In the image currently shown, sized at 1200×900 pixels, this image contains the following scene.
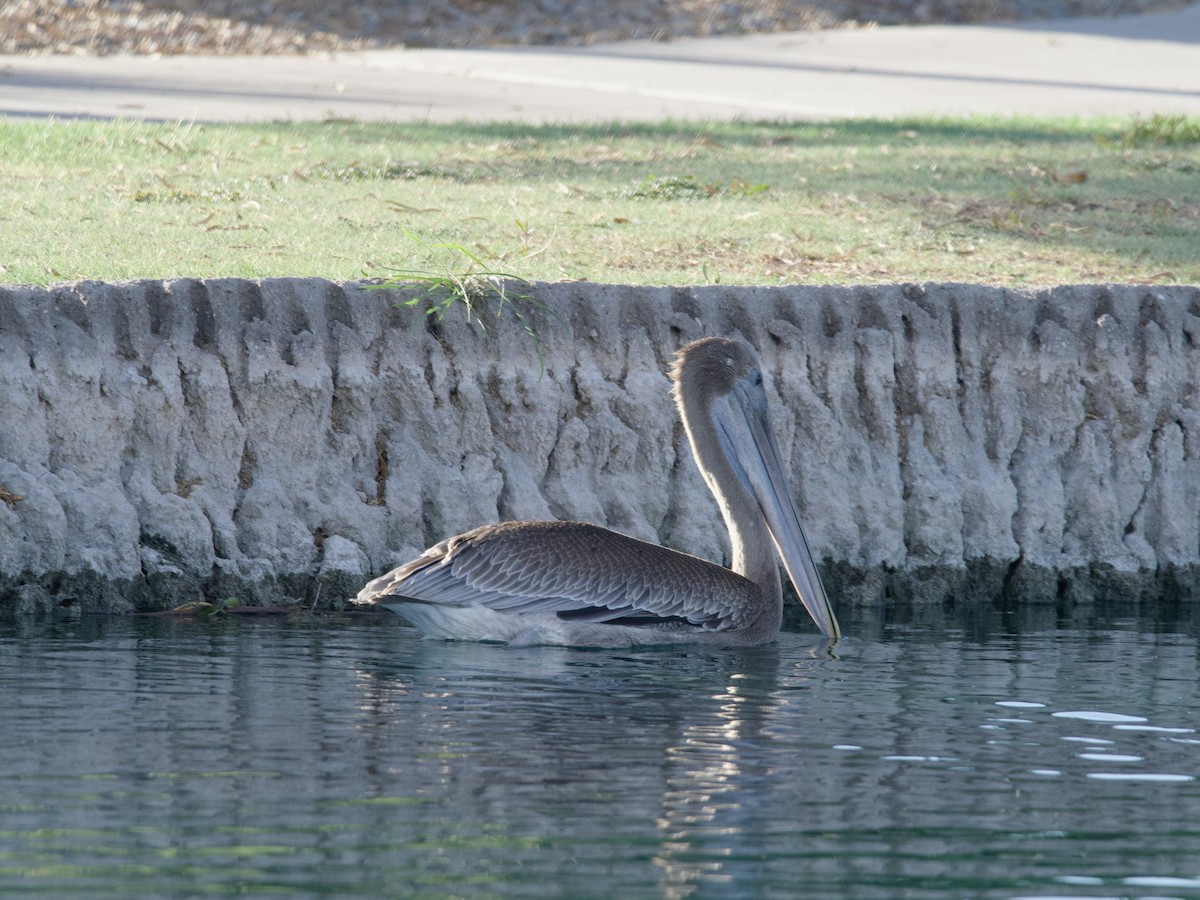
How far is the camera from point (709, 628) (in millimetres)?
8062

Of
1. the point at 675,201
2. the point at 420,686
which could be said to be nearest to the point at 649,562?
the point at 420,686

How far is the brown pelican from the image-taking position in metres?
7.88

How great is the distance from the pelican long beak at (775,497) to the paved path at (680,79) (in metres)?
8.96

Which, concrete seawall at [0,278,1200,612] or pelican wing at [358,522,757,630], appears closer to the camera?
pelican wing at [358,522,757,630]

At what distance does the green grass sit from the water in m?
2.82

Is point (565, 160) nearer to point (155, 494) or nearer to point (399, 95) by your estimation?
point (399, 95)

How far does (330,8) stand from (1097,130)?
12656mm

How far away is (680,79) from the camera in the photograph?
70.5 ft

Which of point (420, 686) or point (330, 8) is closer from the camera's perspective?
point (420, 686)

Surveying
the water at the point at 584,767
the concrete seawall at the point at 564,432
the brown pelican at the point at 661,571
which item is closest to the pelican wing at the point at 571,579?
the brown pelican at the point at 661,571

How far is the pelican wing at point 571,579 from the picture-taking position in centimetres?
784

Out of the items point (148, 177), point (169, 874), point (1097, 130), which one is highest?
point (1097, 130)

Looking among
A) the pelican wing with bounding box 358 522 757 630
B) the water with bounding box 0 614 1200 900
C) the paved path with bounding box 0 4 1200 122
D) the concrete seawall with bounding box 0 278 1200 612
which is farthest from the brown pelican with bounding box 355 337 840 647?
the paved path with bounding box 0 4 1200 122

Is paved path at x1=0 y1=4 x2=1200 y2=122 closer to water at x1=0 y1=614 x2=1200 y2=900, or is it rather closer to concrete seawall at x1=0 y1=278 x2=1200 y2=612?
concrete seawall at x1=0 y1=278 x2=1200 y2=612
